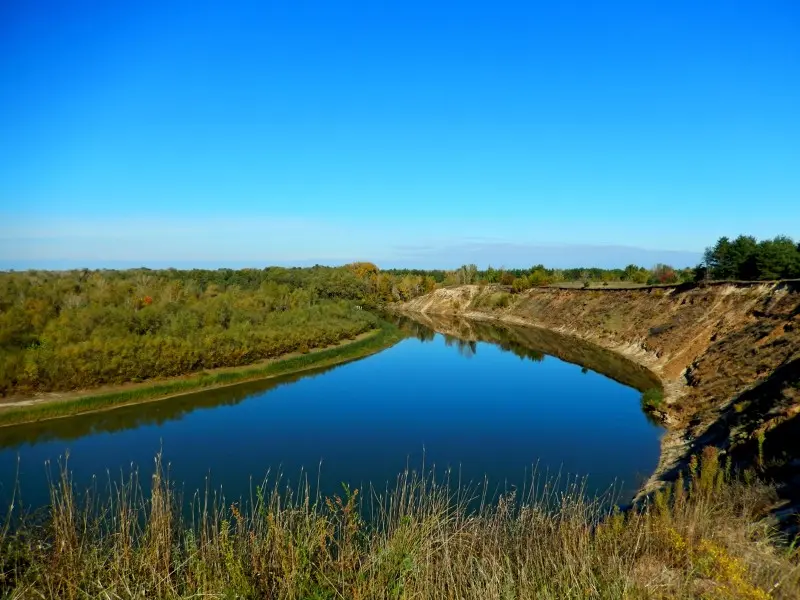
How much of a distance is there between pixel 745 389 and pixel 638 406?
21.5ft

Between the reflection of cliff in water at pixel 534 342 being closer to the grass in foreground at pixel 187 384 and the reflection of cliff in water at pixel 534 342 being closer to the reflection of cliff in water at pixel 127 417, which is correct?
the grass in foreground at pixel 187 384

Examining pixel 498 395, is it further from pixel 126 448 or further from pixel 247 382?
pixel 126 448

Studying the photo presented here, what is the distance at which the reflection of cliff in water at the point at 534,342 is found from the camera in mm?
39094

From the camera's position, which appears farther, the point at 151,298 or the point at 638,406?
the point at 151,298

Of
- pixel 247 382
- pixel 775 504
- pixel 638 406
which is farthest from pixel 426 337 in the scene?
pixel 775 504

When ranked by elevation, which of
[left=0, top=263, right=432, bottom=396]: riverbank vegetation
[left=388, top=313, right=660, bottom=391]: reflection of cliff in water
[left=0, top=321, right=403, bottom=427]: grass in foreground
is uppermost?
[left=0, top=263, right=432, bottom=396]: riverbank vegetation

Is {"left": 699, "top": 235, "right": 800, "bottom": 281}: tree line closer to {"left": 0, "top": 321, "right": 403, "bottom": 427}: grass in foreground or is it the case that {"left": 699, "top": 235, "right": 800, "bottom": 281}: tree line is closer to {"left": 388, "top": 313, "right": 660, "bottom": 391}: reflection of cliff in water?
{"left": 388, "top": 313, "right": 660, "bottom": 391}: reflection of cliff in water

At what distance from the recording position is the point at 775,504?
34.9 feet

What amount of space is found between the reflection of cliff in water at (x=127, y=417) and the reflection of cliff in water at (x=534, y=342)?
26.4m

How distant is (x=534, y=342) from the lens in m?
58.0

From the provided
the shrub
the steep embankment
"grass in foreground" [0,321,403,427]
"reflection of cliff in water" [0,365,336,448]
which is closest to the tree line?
the steep embankment

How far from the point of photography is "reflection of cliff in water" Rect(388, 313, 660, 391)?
128 feet

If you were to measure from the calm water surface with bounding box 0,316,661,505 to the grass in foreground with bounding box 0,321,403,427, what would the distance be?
1.05 meters

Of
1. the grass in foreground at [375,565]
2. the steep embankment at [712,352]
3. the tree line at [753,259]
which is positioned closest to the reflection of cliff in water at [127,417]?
the grass in foreground at [375,565]
